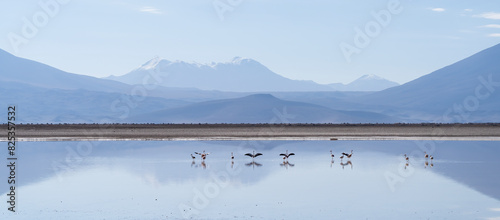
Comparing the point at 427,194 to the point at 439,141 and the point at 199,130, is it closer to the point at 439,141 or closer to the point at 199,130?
the point at 439,141

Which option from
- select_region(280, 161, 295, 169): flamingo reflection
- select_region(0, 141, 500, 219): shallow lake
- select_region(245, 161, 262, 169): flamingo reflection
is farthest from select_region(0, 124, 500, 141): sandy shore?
select_region(245, 161, 262, 169): flamingo reflection

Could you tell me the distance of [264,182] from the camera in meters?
57.4

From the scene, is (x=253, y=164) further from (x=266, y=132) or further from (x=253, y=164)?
(x=266, y=132)

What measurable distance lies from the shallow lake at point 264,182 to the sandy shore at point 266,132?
1383 centimetres

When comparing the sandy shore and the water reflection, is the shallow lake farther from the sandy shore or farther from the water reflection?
the sandy shore

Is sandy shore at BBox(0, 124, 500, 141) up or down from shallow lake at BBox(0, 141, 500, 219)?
up

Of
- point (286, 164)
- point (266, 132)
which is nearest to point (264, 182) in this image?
point (286, 164)

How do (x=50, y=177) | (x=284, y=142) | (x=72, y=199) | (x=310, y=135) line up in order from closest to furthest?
1. (x=72, y=199)
2. (x=50, y=177)
3. (x=284, y=142)
4. (x=310, y=135)

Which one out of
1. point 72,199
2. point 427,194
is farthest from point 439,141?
point 72,199

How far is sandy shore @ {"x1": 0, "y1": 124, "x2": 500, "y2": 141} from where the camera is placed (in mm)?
103938

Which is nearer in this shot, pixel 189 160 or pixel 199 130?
pixel 189 160

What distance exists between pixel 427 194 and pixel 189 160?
2808 centimetres

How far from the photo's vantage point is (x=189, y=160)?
241 ft

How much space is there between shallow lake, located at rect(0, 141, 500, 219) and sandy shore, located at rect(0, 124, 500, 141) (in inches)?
544
